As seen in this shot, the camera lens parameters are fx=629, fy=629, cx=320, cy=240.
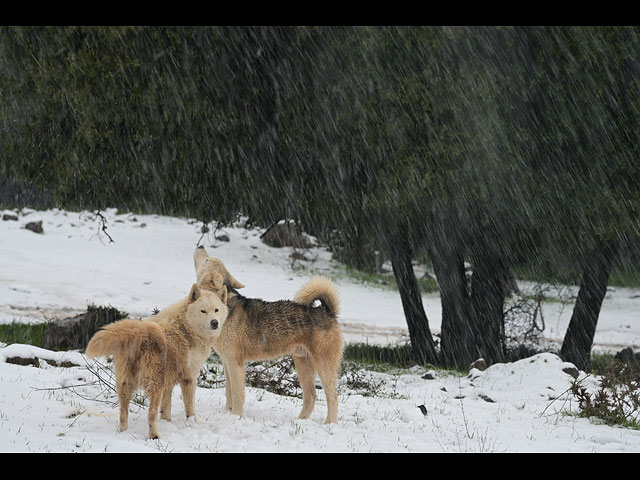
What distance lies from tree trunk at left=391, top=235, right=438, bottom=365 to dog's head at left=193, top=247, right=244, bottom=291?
6.90 m

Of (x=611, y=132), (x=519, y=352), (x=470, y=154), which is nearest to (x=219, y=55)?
(x=470, y=154)

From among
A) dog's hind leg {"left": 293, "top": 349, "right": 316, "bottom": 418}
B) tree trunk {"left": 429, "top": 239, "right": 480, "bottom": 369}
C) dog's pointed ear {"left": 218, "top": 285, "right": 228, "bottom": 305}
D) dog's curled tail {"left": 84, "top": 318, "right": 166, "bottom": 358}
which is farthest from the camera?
tree trunk {"left": 429, "top": 239, "right": 480, "bottom": 369}

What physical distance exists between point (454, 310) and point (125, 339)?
969 centimetres

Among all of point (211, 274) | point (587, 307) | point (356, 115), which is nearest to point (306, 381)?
point (211, 274)

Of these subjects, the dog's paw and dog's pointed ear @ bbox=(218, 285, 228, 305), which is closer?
the dog's paw

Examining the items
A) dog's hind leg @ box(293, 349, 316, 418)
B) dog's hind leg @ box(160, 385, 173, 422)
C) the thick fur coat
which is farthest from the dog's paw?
dog's hind leg @ box(293, 349, 316, 418)

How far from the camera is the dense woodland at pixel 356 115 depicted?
9797mm

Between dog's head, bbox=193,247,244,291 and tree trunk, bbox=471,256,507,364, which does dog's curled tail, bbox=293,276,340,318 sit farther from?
tree trunk, bbox=471,256,507,364

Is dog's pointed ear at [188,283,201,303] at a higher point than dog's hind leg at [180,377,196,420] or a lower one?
higher

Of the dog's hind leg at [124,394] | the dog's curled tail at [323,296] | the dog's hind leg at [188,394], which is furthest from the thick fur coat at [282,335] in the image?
the dog's hind leg at [124,394]

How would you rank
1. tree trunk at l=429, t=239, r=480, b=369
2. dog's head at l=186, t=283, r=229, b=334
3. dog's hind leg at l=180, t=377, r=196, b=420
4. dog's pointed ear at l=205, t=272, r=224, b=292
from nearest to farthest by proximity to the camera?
1. dog's head at l=186, t=283, r=229, b=334
2. dog's hind leg at l=180, t=377, r=196, b=420
3. dog's pointed ear at l=205, t=272, r=224, b=292
4. tree trunk at l=429, t=239, r=480, b=369

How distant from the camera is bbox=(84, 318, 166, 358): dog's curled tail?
5105 mm

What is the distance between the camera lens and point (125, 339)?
5199mm

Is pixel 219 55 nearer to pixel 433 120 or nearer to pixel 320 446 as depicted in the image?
pixel 433 120
